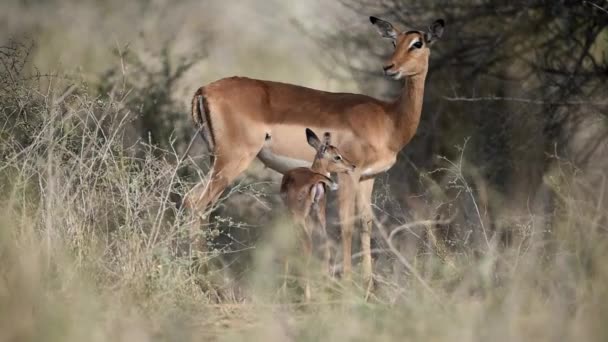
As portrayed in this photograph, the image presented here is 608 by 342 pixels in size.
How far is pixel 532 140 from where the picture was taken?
11.5 m

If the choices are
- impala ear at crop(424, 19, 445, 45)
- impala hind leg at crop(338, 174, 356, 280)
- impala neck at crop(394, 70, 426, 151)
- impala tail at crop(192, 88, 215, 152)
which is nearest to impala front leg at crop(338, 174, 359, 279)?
impala hind leg at crop(338, 174, 356, 280)

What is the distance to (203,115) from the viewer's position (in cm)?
862

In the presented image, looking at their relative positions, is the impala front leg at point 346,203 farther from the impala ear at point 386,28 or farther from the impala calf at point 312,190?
the impala ear at point 386,28

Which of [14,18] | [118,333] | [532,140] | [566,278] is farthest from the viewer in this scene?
[14,18]

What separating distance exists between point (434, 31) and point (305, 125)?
106 cm

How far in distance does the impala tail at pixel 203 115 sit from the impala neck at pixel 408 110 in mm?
1238

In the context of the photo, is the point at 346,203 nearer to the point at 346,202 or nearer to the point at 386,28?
the point at 346,202

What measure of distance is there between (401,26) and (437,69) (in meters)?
0.63

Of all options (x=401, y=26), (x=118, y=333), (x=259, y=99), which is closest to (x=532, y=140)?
(x=401, y=26)

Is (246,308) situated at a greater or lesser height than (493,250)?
lesser

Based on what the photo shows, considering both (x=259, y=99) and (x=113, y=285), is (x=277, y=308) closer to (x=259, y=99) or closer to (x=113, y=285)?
(x=113, y=285)

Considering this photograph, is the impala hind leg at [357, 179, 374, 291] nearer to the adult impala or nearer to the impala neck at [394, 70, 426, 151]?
the adult impala

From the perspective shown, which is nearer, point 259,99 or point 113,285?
point 113,285

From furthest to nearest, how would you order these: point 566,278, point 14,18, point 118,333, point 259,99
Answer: point 14,18, point 259,99, point 566,278, point 118,333
